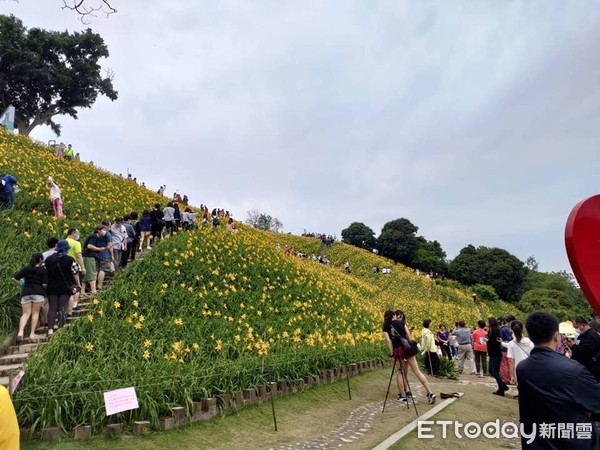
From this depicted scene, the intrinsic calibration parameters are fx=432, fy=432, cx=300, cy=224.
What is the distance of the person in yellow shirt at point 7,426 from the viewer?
7.10ft

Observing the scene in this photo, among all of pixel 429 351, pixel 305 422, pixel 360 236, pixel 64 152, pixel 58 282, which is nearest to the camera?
pixel 305 422

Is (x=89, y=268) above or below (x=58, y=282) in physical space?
above

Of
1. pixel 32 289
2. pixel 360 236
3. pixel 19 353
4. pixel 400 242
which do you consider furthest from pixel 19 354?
pixel 360 236

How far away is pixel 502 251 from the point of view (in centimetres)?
5128

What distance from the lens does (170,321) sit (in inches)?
377

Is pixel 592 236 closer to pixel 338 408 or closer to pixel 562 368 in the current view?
pixel 562 368

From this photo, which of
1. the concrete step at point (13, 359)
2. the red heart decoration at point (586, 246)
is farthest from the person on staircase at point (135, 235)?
the red heart decoration at point (586, 246)

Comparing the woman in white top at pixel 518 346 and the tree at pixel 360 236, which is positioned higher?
the tree at pixel 360 236

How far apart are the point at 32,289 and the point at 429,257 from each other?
5398 centimetres

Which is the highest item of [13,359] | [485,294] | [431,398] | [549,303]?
[485,294]

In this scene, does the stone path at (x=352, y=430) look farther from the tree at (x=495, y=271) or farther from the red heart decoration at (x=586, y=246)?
the tree at (x=495, y=271)

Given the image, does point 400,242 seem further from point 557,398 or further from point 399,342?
point 557,398

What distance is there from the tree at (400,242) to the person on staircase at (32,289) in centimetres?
5409

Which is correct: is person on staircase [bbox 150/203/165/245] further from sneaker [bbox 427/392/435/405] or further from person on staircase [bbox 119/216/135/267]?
sneaker [bbox 427/392/435/405]
